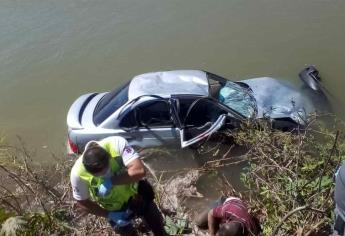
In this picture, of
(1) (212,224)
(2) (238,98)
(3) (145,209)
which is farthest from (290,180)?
(2) (238,98)

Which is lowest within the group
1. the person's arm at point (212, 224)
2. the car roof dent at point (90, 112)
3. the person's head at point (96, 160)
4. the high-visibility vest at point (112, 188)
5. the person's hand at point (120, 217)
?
the person's arm at point (212, 224)

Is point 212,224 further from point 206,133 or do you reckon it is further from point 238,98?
point 238,98

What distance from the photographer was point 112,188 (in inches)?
210

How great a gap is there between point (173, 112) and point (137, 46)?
5.76 meters

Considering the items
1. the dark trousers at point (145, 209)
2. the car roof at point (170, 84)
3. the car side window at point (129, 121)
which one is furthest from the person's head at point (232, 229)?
the car side window at point (129, 121)

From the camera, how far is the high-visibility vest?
521cm

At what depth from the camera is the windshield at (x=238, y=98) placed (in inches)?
320

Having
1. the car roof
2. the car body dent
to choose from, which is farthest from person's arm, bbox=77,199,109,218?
the car roof

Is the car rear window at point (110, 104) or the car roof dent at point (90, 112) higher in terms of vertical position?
the car rear window at point (110, 104)

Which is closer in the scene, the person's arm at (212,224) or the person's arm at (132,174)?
the person's arm at (132,174)

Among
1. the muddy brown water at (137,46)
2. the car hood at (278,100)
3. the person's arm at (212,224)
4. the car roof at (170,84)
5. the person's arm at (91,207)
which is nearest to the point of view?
the person's arm at (91,207)

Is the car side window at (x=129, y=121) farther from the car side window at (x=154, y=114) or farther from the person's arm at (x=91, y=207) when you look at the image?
the person's arm at (x=91, y=207)

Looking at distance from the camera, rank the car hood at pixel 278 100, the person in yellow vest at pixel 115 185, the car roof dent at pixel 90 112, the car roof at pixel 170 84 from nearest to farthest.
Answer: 1. the person in yellow vest at pixel 115 185
2. the car roof at pixel 170 84
3. the car hood at pixel 278 100
4. the car roof dent at pixel 90 112

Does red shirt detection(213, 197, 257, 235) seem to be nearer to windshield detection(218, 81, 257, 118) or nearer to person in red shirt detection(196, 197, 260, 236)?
person in red shirt detection(196, 197, 260, 236)
